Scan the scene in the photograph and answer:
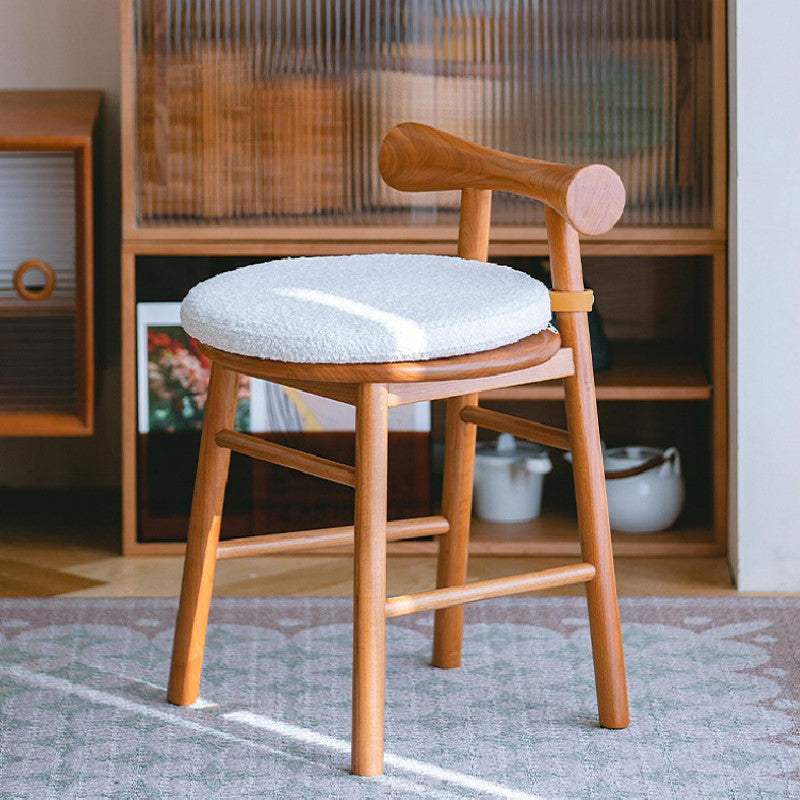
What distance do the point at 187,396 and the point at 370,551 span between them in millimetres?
840

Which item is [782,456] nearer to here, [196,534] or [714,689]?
[714,689]

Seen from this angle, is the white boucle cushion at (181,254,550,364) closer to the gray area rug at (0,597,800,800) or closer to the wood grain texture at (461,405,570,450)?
the wood grain texture at (461,405,570,450)

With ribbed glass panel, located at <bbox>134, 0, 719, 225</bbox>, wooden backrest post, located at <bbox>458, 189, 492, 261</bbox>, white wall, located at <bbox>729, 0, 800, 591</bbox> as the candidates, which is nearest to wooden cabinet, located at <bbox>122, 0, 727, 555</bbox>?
ribbed glass panel, located at <bbox>134, 0, 719, 225</bbox>

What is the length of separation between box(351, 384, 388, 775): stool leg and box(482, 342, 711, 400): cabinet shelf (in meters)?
0.76

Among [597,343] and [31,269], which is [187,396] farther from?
[597,343]

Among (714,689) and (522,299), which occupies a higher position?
(522,299)

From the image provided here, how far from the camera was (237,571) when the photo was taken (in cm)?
186

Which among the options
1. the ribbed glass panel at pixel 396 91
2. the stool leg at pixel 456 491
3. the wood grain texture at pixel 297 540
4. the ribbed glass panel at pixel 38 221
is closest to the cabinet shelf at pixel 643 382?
the ribbed glass panel at pixel 396 91

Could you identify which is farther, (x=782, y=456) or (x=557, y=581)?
(x=782, y=456)

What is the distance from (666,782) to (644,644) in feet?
1.19

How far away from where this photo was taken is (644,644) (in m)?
1.53

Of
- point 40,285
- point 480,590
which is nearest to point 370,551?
point 480,590

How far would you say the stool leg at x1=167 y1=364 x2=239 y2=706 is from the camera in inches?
51.9

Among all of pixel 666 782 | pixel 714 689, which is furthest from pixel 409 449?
pixel 666 782
